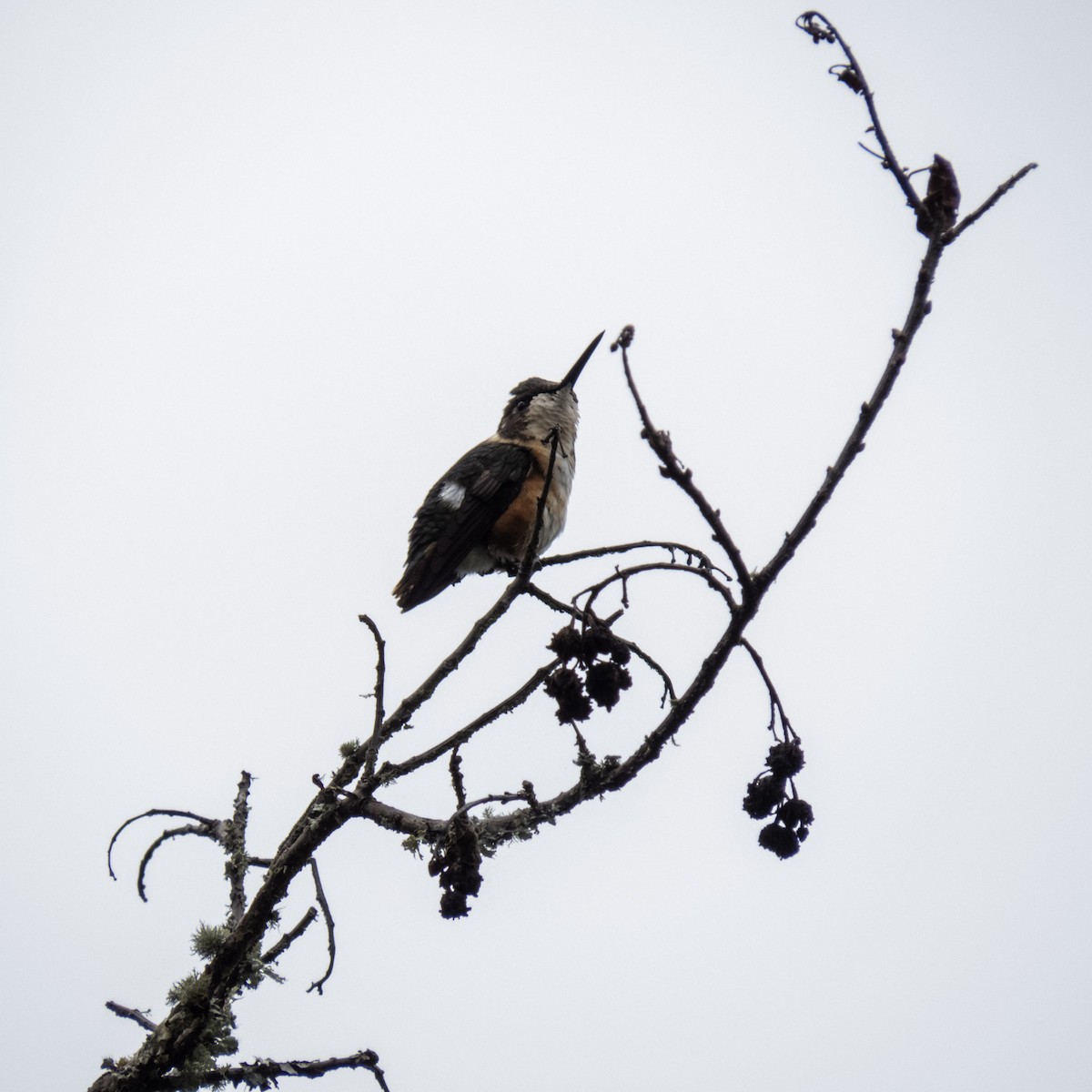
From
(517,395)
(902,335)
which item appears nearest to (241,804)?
(902,335)

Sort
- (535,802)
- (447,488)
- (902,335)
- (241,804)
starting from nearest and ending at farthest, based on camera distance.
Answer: (902,335) → (535,802) → (241,804) → (447,488)

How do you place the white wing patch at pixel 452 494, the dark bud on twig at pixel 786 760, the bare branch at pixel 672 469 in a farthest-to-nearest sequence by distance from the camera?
the white wing patch at pixel 452 494, the dark bud on twig at pixel 786 760, the bare branch at pixel 672 469

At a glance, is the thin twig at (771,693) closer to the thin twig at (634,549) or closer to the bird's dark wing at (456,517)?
the thin twig at (634,549)

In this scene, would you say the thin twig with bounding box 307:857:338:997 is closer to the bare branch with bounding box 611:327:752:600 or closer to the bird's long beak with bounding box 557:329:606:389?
the bare branch with bounding box 611:327:752:600

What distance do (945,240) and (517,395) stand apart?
581 cm

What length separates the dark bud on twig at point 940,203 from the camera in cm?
192

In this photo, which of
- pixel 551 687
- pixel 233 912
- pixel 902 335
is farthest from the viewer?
pixel 233 912

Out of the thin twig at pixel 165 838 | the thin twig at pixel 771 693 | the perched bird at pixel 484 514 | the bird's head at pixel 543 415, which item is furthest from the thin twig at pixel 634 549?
the bird's head at pixel 543 415

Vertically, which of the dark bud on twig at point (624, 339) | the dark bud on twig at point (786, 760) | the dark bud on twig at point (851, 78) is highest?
the dark bud on twig at point (851, 78)

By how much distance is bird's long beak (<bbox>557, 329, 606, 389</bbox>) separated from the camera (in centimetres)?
616

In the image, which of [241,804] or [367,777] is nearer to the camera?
[367,777]

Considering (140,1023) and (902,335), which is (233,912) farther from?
(902,335)

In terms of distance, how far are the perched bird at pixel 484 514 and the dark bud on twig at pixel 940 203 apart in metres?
3.81

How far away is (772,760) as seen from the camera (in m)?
2.65
